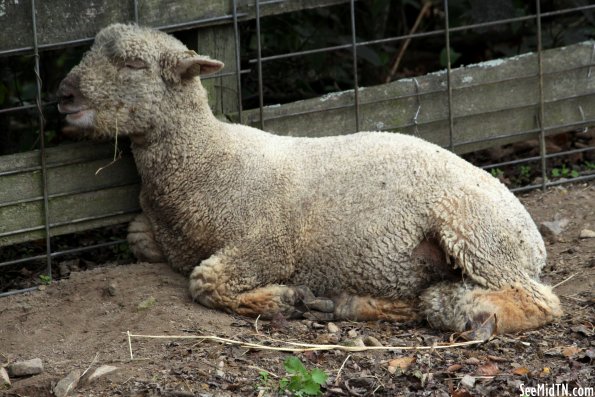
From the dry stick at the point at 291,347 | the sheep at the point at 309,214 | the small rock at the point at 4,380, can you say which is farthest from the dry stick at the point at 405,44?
the small rock at the point at 4,380

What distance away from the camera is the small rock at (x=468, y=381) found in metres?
5.32

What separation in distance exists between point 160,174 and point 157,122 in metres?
0.32

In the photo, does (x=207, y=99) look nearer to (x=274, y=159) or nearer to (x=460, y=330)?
(x=274, y=159)

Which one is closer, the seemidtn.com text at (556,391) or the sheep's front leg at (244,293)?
the seemidtn.com text at (556,391)

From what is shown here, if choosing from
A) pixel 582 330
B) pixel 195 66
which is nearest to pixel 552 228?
pixel 582 330

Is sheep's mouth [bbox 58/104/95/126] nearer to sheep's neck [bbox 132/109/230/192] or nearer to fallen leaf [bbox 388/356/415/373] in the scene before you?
sheep's neck [bbox 132/109/230/192]

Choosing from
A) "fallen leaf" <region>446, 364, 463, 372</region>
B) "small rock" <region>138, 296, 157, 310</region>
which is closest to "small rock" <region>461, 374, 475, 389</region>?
"fallen leaf" <region>446, 364, 463, 372</region>

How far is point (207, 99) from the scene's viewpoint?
673 cm

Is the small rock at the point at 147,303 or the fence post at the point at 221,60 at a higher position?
the fence post at the point at 221,60

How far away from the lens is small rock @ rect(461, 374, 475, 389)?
532 cm

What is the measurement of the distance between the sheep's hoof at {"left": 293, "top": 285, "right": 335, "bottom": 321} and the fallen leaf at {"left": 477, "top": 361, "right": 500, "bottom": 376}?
1.02 meters

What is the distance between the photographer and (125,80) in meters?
6.26

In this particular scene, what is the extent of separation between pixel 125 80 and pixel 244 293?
1.40 m

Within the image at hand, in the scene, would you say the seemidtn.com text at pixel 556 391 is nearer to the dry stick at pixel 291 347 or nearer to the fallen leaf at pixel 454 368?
the fallen leaf at pixel 454 368
